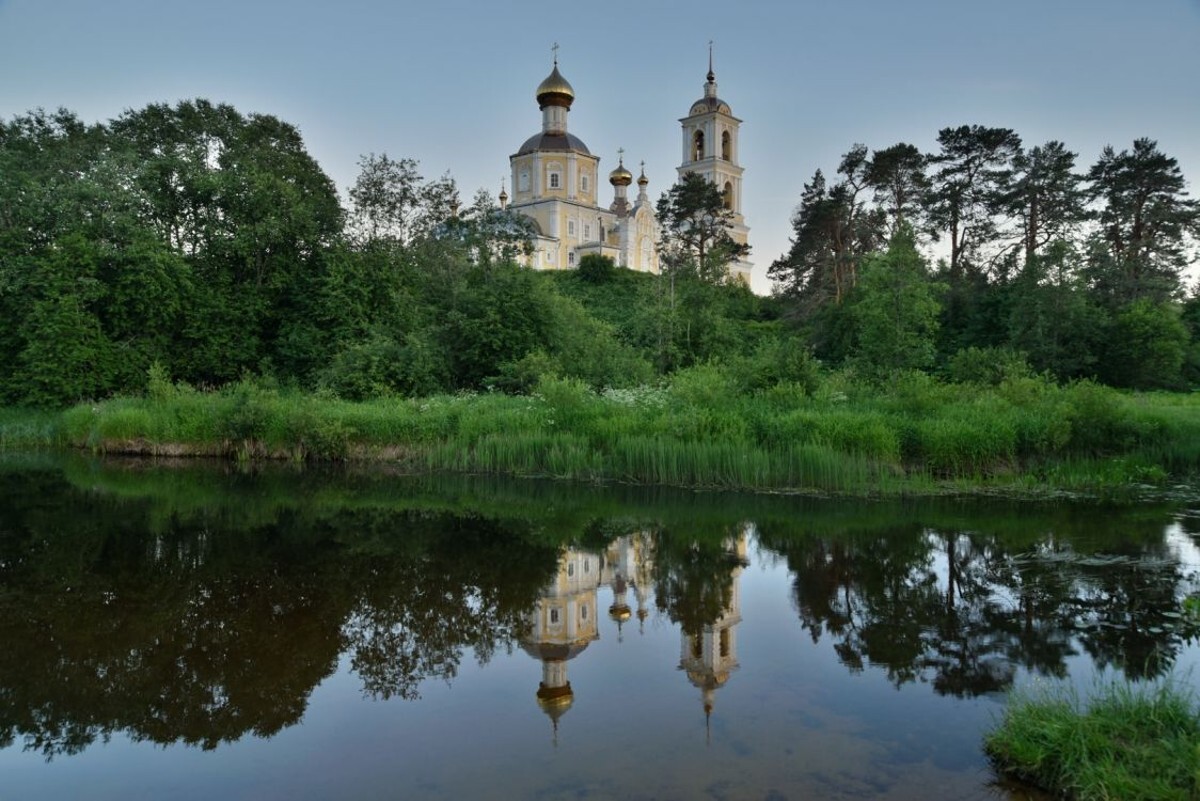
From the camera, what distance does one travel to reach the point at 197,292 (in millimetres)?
25734

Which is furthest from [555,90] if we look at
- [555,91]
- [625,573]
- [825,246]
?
[625,573]

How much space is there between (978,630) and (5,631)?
8542 mm

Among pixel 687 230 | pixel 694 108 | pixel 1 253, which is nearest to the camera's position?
pixel 1 253

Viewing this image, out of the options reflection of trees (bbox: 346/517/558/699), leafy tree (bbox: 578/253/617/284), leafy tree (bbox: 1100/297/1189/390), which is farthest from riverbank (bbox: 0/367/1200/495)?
leafy tree (bbox: 578/253/617/284)

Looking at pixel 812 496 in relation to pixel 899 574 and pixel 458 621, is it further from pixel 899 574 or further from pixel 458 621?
pixel 458 621

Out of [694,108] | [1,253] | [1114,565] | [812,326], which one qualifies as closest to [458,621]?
[1114,565]

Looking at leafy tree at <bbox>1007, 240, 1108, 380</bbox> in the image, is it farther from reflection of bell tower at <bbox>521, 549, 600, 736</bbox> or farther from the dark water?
reflection of bell tower at <bbox>521, 549, 600, 736</bbox>

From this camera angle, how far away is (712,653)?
7.16 m

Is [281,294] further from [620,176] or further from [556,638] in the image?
[620,176]

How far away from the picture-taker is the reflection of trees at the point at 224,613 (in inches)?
233

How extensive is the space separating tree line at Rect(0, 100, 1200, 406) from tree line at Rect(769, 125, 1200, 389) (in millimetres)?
109

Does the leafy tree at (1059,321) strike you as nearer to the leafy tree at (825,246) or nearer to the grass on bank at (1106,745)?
the leafy tree at (825,246)

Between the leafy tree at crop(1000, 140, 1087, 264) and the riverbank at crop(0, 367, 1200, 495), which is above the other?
the leafy tree at crop(1000, 140, 1087, 264)

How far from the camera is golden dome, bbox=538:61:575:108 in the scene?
58781mm
